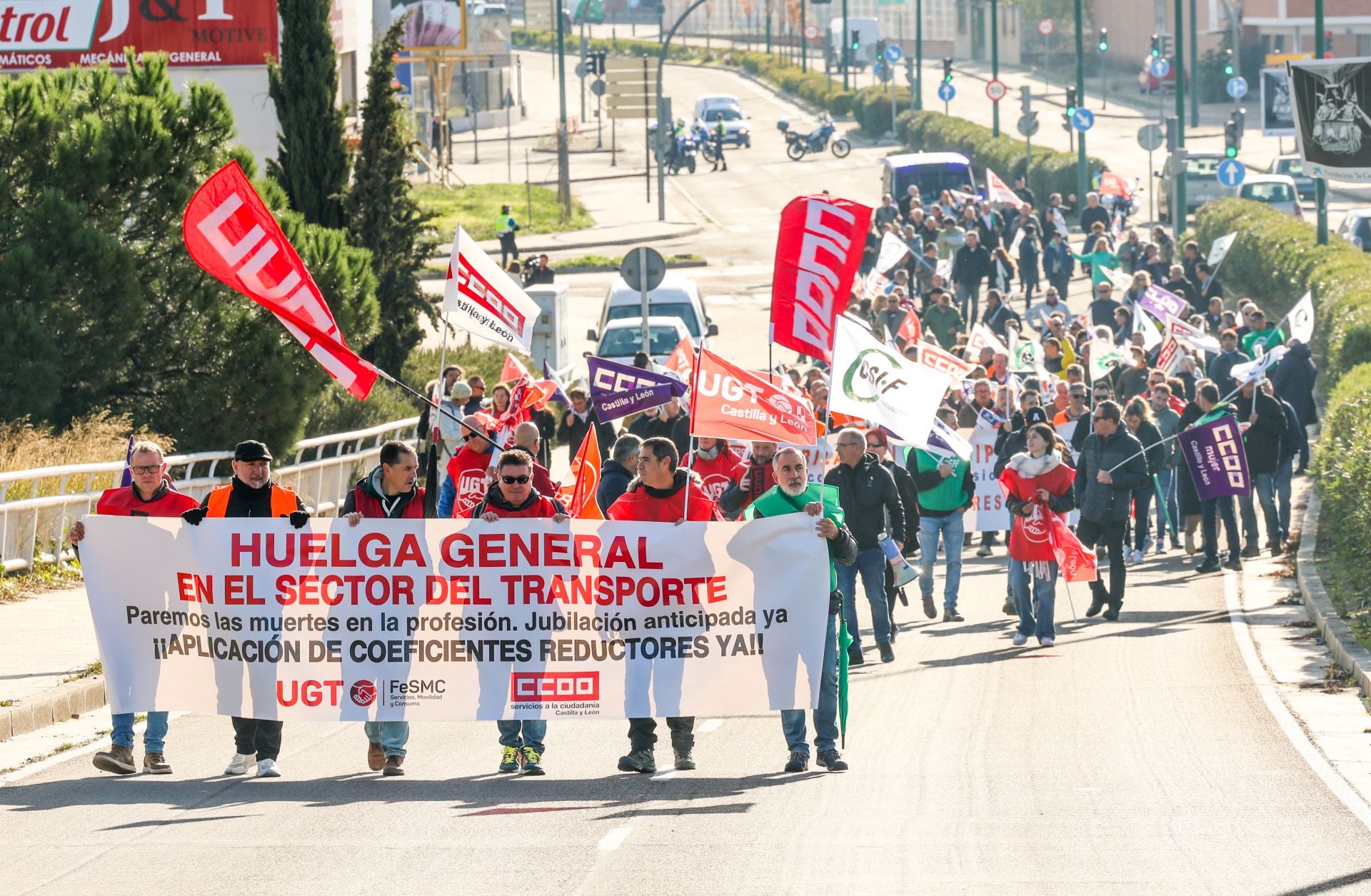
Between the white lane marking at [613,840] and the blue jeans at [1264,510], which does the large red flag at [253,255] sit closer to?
the white lane marking at [613,840]

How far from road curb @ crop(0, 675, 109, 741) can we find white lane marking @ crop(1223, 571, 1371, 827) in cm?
684

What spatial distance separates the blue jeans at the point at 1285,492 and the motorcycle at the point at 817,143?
2081 inches

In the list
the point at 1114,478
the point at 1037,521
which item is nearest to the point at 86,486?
the point at 1037,521

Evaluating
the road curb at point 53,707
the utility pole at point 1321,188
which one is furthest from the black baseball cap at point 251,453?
the utility pole at point 1321,188

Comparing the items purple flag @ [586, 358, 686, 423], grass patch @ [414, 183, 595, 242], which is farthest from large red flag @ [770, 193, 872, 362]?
grass patch @ [414, 183, 595, 242]

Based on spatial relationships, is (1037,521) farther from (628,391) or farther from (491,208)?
(491,208)

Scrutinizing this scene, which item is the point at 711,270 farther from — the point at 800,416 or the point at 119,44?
the point at 800,416

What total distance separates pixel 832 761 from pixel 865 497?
3.19m

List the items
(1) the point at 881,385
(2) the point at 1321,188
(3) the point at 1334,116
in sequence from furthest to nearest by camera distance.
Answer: (2) the point at 1321,188
(3) the point at 1334,116
(1) the point at 881,385

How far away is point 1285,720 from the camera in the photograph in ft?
39.5

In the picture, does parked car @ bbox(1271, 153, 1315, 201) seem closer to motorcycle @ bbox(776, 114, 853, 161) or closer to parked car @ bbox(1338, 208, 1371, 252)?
parked car @ bbox(1338, 208, 1371, 252)

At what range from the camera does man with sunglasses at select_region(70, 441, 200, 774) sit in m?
10.7

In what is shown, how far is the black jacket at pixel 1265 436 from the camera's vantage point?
64.6 ft

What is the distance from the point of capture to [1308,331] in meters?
22.6
